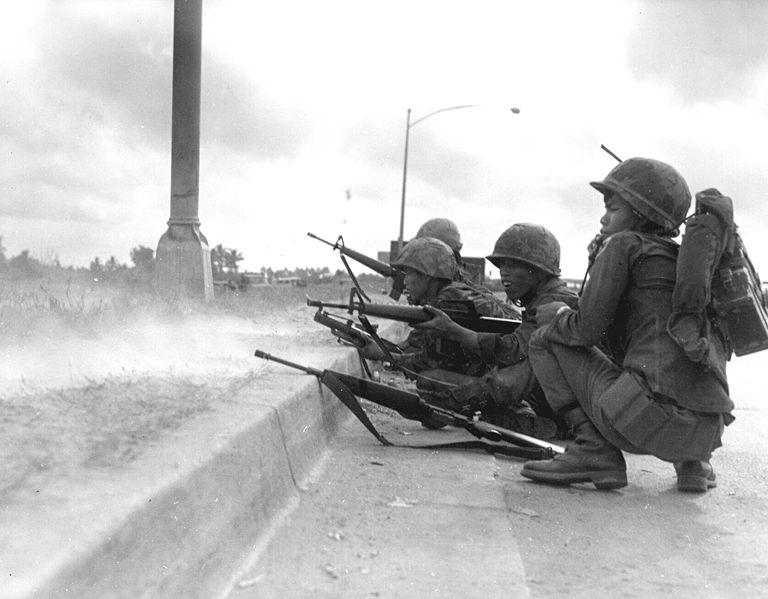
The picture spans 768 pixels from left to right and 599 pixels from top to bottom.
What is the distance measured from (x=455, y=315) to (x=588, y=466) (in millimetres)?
2181

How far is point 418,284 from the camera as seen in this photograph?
22.2ft

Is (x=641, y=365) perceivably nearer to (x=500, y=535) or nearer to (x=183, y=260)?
(x=500, y=535)

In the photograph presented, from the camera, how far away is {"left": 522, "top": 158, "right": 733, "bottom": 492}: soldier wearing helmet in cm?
414

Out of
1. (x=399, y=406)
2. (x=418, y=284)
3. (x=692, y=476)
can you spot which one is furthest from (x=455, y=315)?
(x=692, y=476)

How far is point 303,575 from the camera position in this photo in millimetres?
2916

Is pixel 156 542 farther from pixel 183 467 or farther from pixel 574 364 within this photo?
pixel 574 364

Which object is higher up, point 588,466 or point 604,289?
point 604,289

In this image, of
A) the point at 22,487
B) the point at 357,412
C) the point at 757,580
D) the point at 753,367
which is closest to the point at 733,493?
the point at 757,580

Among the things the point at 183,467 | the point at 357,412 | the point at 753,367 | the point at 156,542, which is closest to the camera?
the point at 156,542

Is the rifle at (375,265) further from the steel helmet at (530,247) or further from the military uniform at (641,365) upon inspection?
the military uniform at (641,365)

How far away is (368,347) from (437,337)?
2.11 feet

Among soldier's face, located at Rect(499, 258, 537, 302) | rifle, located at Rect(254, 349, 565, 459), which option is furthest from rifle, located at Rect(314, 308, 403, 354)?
rifle, located at Rect(254, 349, 565, 459)

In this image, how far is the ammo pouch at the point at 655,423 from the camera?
4133 mm

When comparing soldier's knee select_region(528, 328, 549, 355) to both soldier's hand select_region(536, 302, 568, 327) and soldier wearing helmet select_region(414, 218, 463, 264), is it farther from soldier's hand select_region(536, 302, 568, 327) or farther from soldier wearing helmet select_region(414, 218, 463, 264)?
soldier wearing helmet select_region(414, 218, 463, 264)
